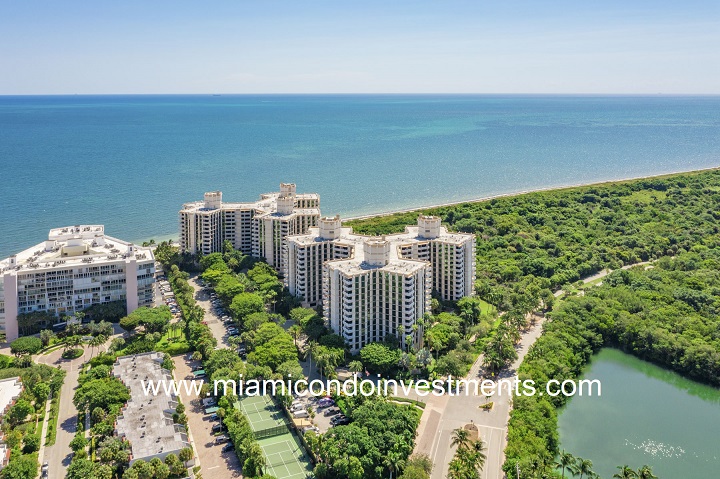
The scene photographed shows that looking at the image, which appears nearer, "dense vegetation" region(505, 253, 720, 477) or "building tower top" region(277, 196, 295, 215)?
"dense vegetation" region(505, 253, 720, 477)

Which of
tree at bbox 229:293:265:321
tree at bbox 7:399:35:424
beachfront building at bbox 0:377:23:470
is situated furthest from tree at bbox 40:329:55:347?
tree at bbox 229:293:265:321

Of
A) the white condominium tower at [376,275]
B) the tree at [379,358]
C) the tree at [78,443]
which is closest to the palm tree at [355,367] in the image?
the tree at [379,358]

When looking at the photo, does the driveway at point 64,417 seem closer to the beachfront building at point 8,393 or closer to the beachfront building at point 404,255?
the beachfront building at point 8,393

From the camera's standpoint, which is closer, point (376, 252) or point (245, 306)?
point (376, 252)

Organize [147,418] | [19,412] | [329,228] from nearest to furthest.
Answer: [19,412] < [147,418] < [329,228]

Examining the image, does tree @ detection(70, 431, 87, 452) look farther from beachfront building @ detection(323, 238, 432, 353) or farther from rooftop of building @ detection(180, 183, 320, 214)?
rooftop of building @ detection(180, 183, 320, 214)

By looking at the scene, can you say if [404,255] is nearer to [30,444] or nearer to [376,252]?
[376,252]

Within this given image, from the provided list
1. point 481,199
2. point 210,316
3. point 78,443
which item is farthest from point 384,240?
point 481,199
